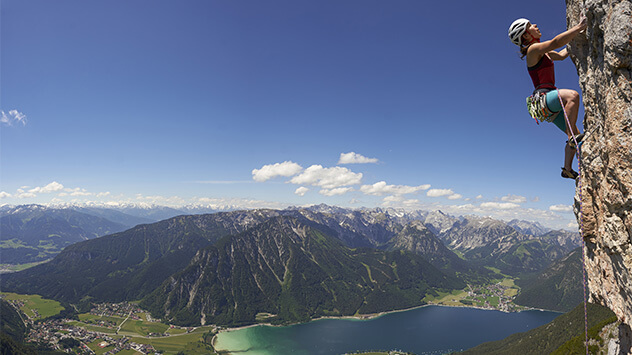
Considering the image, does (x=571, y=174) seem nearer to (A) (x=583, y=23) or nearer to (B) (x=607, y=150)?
(B) (x=607, y=150)

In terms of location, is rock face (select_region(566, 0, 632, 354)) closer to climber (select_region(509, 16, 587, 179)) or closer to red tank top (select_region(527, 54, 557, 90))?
climber (select_region(509, 16, 587, 179))

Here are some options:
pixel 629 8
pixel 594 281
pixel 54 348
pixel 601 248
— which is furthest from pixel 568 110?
pixel 54 348

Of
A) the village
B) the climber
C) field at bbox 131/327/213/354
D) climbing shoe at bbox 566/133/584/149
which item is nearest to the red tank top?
the climber

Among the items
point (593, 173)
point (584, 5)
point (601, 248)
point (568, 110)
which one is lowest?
point (601, 248)

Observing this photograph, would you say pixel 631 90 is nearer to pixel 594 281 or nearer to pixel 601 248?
pixel 601 248

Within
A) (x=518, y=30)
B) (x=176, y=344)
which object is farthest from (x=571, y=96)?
(x=176, y=344)
